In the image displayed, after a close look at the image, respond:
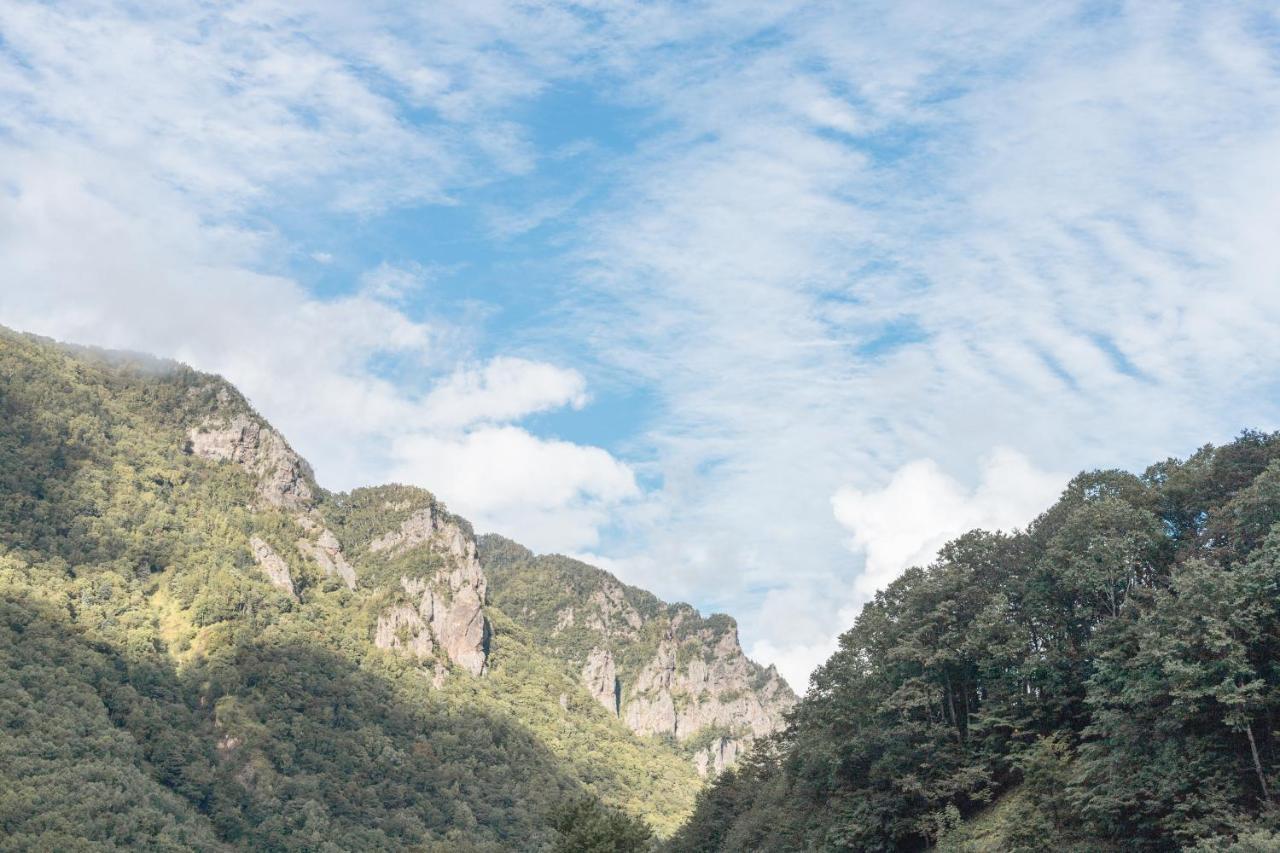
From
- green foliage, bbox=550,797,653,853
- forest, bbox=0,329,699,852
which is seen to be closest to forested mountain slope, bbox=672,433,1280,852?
green foliage, bbox=550,797,653,853

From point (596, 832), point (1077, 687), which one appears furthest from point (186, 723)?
point (1077, 687)

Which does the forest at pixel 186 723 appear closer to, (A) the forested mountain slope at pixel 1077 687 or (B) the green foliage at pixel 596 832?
(B) the green foliage at pixel 596 832

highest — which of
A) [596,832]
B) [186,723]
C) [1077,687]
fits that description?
[186,723]

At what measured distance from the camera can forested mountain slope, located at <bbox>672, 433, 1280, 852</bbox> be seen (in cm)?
3484

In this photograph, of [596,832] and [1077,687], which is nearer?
[1077,687]

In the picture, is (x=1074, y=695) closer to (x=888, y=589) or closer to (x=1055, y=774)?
(x=1055, y=774)

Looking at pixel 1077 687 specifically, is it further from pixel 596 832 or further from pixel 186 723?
pixel 186 723

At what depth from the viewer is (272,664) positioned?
586ft

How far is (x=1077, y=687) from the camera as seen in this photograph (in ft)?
157

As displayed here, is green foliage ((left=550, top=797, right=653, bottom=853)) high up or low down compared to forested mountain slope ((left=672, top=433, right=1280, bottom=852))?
down

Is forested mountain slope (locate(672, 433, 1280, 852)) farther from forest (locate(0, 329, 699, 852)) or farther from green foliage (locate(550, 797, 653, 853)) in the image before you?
forest (locate(0, 329, 699, 852))

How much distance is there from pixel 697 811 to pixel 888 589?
3732cm

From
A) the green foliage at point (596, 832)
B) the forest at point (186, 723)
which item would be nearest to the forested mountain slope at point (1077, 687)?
the green foliage at point (596, 832)

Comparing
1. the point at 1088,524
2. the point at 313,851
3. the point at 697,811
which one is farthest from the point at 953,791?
the point at 313,851
